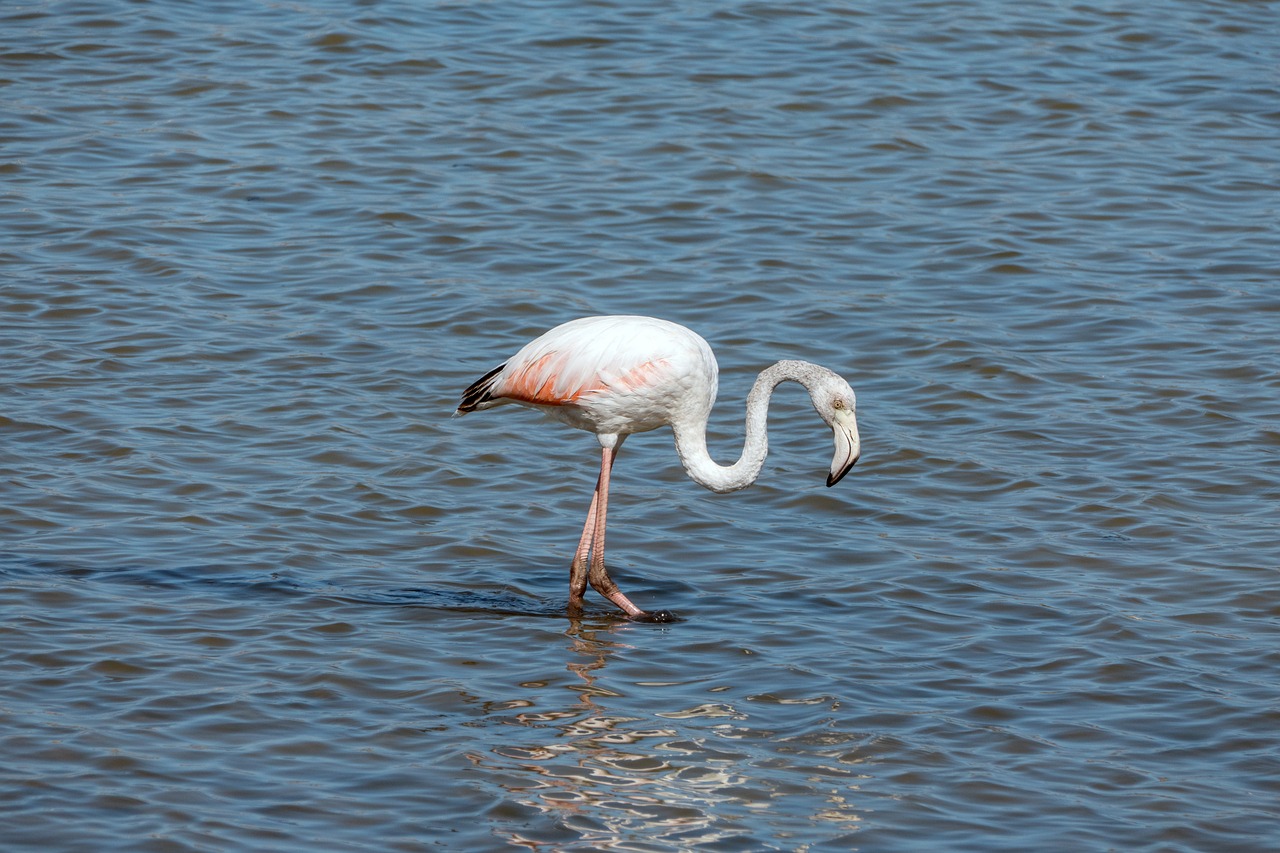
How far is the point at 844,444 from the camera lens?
7.55 meters

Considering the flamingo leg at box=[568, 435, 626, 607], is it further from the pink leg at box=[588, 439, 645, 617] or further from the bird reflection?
the bird reflection

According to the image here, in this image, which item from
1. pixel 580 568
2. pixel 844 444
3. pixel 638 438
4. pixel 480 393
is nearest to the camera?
pixel 844 444

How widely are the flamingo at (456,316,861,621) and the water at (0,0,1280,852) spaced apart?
0.47 metres

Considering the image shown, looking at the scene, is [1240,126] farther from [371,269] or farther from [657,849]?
[657,849]

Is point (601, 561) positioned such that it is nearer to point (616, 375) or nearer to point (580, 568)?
point (580, 568)

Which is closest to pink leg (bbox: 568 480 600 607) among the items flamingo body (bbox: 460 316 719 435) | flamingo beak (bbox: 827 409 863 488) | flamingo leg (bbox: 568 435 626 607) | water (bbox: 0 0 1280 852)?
flamingo leg (bbox: 568 435 626 607)

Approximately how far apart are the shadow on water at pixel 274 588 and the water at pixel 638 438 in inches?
1.0

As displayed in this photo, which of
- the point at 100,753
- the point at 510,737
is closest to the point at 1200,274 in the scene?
the point at 510,737

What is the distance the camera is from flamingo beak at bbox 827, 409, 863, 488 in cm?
752

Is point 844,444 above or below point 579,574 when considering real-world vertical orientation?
above

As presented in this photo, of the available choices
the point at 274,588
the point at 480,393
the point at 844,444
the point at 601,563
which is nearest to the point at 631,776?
the point at 601,563

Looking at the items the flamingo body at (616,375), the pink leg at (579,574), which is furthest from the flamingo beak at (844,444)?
the pink leg at (579,574)

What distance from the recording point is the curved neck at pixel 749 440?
781cm

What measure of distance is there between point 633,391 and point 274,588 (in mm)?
1882
